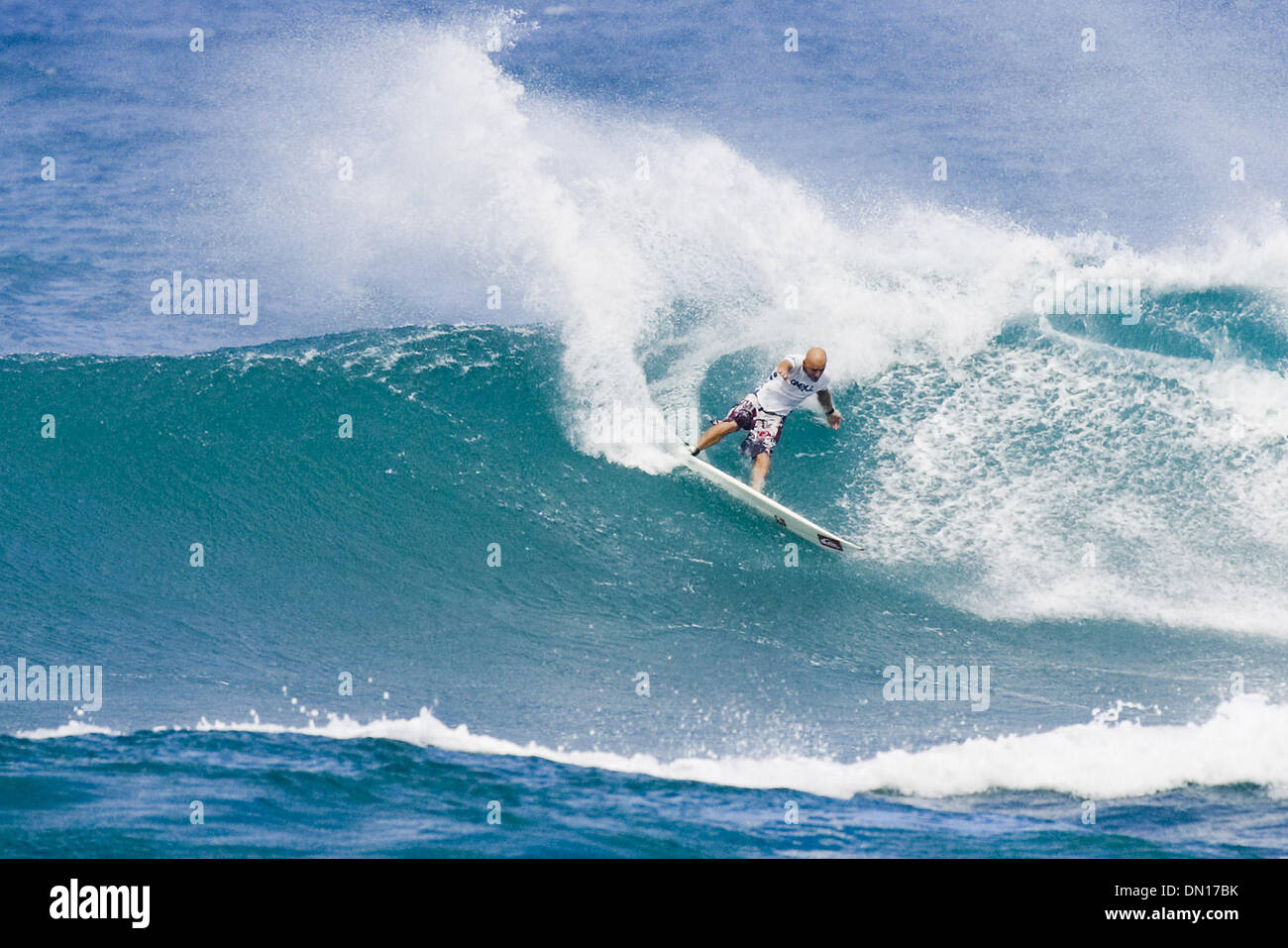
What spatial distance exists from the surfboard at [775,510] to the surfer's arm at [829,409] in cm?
95

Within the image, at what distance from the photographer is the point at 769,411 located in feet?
38.3

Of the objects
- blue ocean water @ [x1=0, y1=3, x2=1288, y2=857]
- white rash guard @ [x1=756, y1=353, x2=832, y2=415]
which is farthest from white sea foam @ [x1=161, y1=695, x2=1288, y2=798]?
white rash guard @ [x1=756, y1=353, x2=832, y2=415]

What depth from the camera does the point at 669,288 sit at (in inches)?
544

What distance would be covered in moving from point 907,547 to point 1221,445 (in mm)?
3556

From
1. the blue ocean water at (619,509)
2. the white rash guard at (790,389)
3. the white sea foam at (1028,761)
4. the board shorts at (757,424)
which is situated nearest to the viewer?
the blue ocean water at (619,509)

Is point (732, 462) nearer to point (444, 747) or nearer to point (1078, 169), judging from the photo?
point (444, 747)

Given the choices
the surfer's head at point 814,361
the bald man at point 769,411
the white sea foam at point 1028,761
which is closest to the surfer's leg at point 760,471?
the bald man at point 769,411

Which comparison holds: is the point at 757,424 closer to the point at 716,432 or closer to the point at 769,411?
the point at 769,411

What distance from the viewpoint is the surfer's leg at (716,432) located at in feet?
38.7

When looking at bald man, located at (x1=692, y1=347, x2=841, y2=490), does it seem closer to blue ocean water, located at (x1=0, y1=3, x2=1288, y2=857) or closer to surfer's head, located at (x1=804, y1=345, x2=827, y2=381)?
surfer's head, located at (x1=804, y1=345, x2=827, y2=381)

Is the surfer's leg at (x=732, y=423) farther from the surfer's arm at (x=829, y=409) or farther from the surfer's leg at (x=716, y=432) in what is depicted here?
the surfer's arm at (x=829, y=409)

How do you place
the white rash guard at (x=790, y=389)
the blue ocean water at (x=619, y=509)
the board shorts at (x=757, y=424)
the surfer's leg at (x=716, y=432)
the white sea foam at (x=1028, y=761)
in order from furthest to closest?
the surfer's leg at (x=716, y=432) → the board shorts at (x=757, y=424) → the white rash guard at (x=790, y=389) → the white sea foam at (x=1028, y=761) → the blue ocean water at (x=619, y=509)

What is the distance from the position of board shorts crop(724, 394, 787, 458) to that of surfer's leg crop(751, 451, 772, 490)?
0.13 ft

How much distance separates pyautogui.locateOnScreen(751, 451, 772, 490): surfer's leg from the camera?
11.6 m
